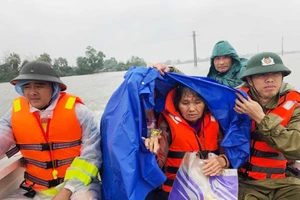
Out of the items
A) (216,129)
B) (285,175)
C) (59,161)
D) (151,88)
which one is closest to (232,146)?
(216,129)

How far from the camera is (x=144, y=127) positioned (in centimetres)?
188

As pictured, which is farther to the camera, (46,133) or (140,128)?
(46,133)

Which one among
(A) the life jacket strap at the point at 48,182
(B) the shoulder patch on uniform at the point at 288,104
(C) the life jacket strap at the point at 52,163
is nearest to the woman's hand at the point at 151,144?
(C) the life jacket strap at the point at 52,163

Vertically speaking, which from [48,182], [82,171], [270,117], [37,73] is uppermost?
[37,73]

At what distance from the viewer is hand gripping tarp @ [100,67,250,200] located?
165 cm

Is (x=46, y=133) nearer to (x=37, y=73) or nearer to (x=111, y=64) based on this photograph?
(x=37, y=73)

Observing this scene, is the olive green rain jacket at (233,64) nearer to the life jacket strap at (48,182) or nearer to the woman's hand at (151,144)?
the woman's hand at (151,144)

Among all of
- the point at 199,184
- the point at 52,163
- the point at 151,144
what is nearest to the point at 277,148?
the point at 199,184

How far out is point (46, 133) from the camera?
2.14 m

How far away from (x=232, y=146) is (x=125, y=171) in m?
0.82

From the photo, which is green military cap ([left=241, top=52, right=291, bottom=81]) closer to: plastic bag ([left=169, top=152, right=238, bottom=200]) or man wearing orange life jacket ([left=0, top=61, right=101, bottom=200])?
plastic bag ([left=169, top=152, right=238, bottom=200])

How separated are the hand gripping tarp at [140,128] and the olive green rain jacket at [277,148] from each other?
0.65ft

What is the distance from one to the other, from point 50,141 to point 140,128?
2.79ft

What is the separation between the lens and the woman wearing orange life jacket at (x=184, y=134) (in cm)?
205
